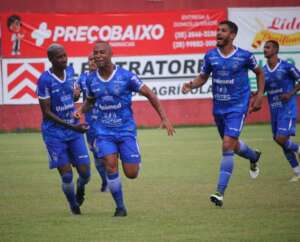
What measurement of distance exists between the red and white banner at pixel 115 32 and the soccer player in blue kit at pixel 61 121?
52.4 ft

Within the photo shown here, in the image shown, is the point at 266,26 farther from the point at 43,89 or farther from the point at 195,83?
the point at 43,89

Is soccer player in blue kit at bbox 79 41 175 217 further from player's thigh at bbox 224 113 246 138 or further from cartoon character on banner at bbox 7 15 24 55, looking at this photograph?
cartoon character on banner at bbox 7 15 24 55

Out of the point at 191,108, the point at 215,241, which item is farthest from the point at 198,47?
the point at 215,241

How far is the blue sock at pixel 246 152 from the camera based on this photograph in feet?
47.6

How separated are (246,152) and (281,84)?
182 cm

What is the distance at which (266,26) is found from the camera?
2942 centimetres

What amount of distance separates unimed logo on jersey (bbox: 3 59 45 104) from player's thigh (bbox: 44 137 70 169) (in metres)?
15.8

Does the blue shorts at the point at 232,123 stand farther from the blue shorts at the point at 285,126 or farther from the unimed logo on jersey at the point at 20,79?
the unimed logo on jersey at the point at 20,79

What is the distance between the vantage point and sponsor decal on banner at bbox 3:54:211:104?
90.4ft

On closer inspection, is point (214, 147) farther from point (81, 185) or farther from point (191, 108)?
point (81, 185)

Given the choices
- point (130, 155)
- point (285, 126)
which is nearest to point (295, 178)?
point (285, 126)

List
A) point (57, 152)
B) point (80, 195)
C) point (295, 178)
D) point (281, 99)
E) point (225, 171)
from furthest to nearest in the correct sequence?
point (281, 99)
point (295, 178)
point (80, 195)
point (225, 171)
point (57, 152)

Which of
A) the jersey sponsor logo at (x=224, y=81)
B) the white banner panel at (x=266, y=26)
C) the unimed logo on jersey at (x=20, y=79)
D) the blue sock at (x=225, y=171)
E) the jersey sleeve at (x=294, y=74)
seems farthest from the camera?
the white banner panel at (x=266, y=26)

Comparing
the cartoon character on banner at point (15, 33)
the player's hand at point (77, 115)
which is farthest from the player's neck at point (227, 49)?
the cartoon character on banner at point (15, 33)
